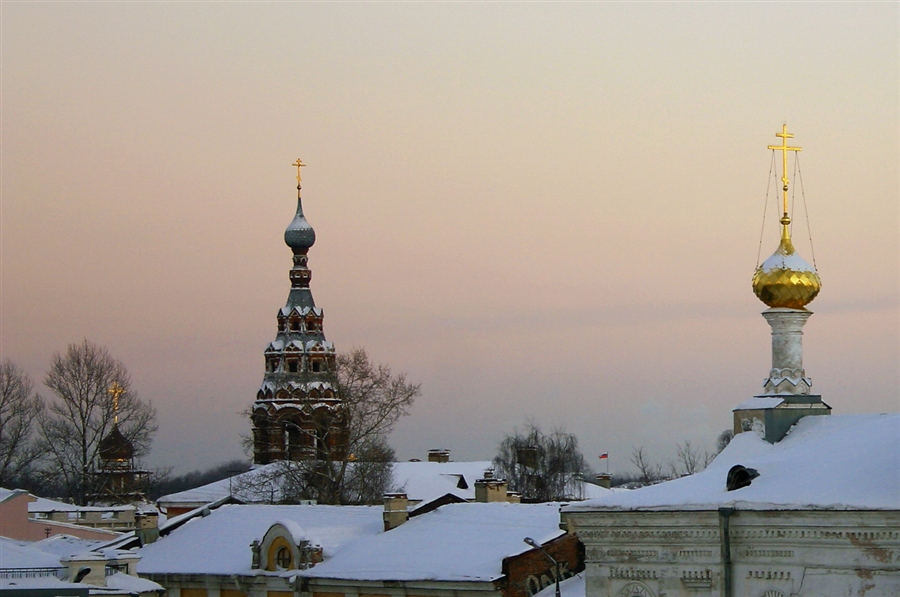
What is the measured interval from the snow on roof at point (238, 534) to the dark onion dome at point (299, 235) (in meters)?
38.2

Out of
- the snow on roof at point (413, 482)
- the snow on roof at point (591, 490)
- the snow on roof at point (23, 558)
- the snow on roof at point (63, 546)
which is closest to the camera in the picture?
the snow on roof at point (23, 558)

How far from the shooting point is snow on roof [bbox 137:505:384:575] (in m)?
33.8

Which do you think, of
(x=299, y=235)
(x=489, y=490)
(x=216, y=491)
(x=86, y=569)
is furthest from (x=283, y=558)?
(x=299, y=235)

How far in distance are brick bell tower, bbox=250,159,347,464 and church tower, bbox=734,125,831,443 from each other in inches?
1373

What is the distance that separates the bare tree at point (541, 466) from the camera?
70062mm

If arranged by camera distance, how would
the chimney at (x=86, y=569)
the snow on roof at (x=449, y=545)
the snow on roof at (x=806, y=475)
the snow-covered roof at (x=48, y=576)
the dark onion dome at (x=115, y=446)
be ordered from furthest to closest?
the dark onion dome at (x=115, y=446), the snow on roof at (x=449, y=545), the chimney at (x=86, y=569), the snow-covered roof at (x=48, y=576), the snow on roof at (x=806, y=475)

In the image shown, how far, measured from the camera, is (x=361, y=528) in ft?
113

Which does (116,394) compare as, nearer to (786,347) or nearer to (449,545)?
(449,545)

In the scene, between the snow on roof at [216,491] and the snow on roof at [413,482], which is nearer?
the snow on roof at [216,491]

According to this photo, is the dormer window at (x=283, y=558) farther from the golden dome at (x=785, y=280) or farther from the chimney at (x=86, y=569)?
the golden dome at (x=785, y=280)

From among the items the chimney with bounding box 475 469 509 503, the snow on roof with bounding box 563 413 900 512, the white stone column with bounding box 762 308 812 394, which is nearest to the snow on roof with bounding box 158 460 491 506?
the chimney with bounding box 475 469 509 503

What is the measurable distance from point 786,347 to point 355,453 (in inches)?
1066

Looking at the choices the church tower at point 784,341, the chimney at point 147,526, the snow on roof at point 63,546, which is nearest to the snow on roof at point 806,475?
the church tower at point 784,341

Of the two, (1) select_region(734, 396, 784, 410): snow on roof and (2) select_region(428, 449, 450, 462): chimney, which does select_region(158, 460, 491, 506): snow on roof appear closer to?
(2) select_region(428, 449, 450, 462): chimney
